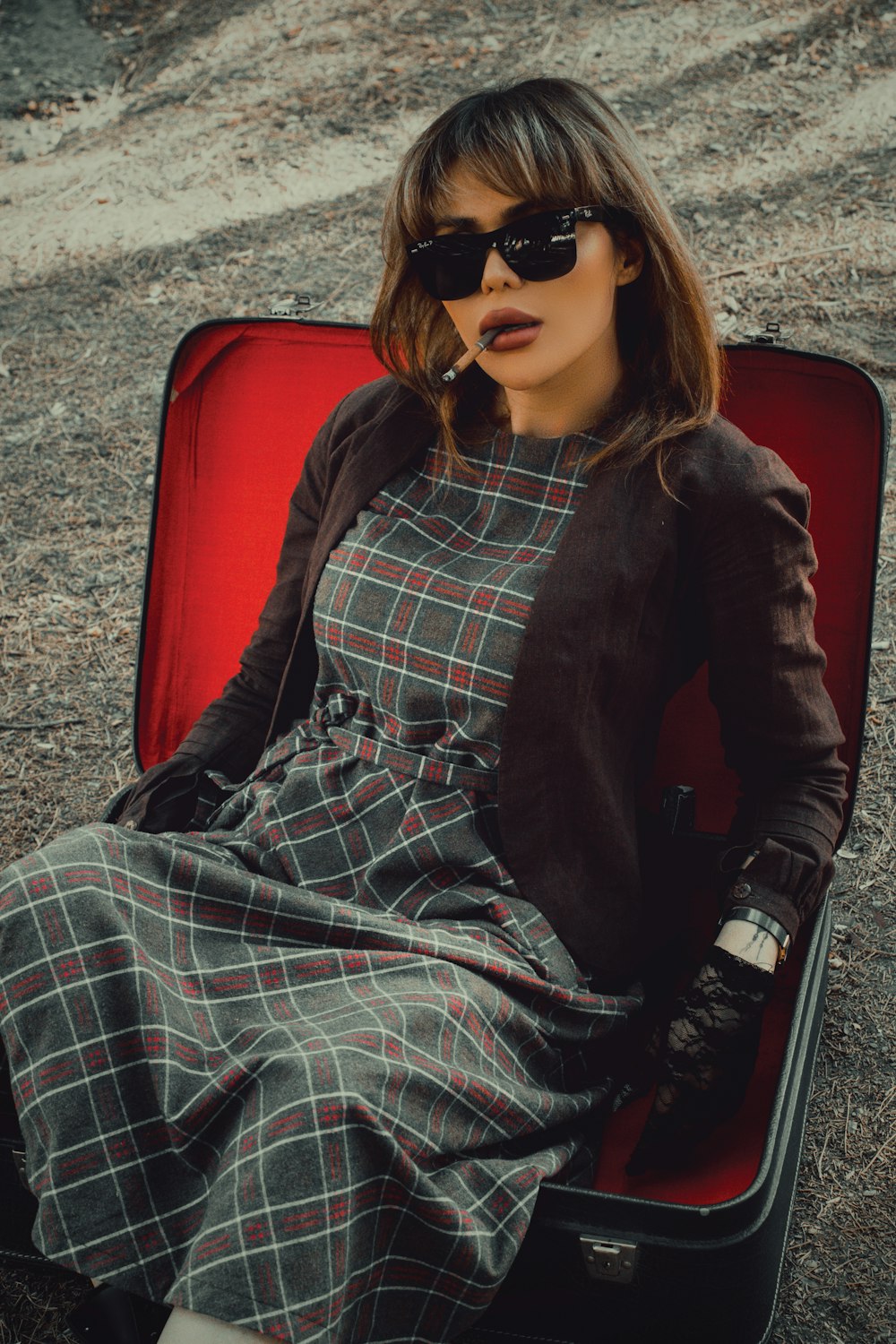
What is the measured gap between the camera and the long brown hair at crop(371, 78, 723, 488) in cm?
166

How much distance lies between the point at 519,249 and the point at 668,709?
0.83 meters

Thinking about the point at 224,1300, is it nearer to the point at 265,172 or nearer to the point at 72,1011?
the point at 72,1011

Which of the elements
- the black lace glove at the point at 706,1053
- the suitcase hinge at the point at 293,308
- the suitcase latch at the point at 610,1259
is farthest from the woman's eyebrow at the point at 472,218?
the suitcase latch at the point at 610,1259

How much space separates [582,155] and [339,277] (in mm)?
3022

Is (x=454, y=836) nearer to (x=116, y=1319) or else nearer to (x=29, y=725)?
(x=116, y=1319)

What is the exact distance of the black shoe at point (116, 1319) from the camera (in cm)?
162

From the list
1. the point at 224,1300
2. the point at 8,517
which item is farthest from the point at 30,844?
the point at 224,1300

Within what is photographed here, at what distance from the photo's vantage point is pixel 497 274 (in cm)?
168

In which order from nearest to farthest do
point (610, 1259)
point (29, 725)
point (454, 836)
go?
1. point (610, 1259)
2. point (454, 836)
3. point (29, 725)

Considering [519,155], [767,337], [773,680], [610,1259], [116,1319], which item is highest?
[519,155]

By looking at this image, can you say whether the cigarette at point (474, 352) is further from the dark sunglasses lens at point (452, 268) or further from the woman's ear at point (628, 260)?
the woman's ear at point (628, 260)

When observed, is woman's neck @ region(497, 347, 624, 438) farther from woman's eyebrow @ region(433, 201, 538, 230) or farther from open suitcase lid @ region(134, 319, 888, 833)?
open suitcase lid @ region(134, 319, 888, 833)

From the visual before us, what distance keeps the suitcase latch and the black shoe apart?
0.59 metres

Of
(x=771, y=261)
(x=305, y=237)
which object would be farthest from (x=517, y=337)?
(x=305, y=237)
